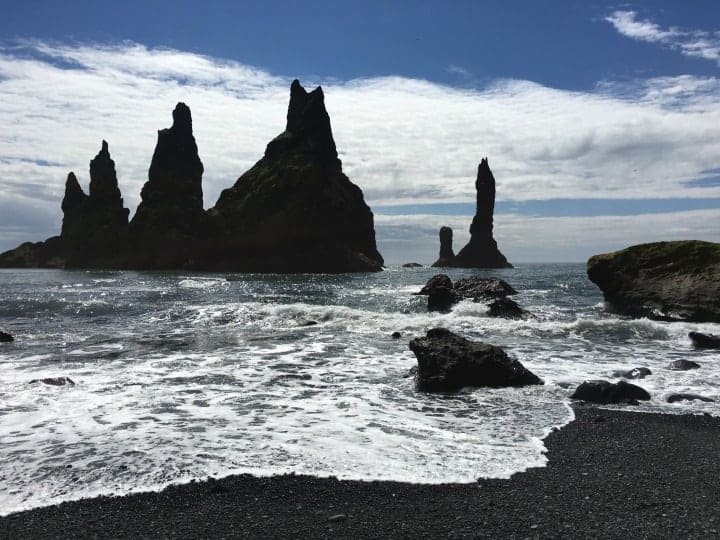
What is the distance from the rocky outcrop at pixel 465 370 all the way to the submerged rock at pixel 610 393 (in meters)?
1.39

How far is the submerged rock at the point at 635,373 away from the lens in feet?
39.4

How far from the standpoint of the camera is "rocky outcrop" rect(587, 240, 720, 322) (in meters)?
21.2

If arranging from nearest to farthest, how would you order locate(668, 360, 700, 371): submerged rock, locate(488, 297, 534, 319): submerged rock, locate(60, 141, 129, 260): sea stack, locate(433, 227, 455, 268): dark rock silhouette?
locate(668, 360, 700, 371): submerged rock
locate(488, 297, 534, 319): submerged rock
locate(60, 141, 129, 260): sea stack
locate(433, 227, 455, 268): dark rock silhouette

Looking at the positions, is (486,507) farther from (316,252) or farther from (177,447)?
(316,252)

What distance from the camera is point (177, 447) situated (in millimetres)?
7012

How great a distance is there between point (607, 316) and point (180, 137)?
14553cm

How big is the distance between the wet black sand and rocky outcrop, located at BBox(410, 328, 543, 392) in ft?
14.3

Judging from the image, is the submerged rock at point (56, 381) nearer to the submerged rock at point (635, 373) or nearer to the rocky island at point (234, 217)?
the submerged rock at point (635, 373)

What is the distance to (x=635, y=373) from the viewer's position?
1212 centimetres

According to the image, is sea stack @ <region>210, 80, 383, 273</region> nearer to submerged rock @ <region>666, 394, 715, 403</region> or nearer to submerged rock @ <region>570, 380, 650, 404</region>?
submerged rock @ <region>570, 380, 650, 404</region>

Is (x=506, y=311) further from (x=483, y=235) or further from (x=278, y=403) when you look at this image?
(x=483, y=235)

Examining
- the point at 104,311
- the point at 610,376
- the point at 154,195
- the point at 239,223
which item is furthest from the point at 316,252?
the point at 610,376

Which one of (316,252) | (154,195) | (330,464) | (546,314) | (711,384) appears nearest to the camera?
(330,464)

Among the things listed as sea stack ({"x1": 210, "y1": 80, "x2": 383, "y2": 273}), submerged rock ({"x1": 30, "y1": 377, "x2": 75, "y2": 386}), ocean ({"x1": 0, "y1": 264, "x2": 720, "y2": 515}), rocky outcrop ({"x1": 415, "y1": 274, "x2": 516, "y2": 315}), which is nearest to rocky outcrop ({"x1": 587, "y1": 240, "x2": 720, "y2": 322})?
ocean ({"x1": 0, "y1": 264, "x2": 720, "y2": 515})
